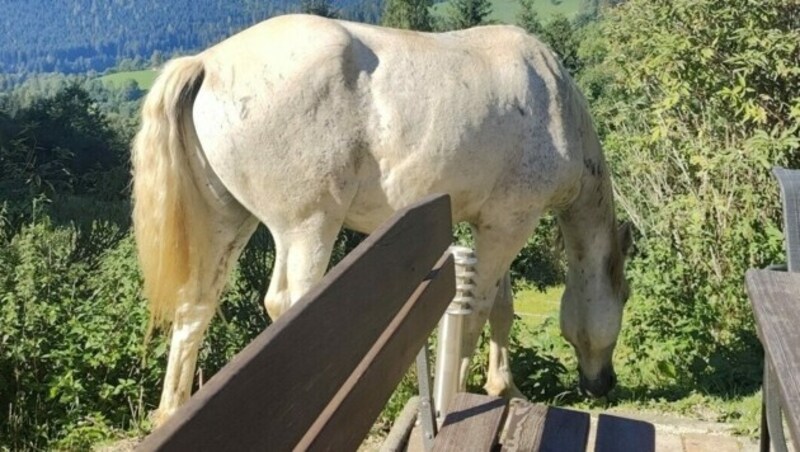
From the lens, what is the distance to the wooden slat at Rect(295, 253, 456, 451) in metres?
1.44

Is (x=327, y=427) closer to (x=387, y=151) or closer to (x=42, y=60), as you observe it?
(x=387, y=151)

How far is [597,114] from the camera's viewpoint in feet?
34.0

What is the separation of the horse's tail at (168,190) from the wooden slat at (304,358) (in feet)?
5.24

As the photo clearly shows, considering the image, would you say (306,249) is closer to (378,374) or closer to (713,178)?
(378,374)

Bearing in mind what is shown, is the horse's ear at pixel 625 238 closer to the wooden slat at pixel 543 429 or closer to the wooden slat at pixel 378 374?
the wooden slat at pixel 543 429

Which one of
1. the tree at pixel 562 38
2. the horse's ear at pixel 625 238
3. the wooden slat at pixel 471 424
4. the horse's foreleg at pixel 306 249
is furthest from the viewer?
the tree at pixel 562 38

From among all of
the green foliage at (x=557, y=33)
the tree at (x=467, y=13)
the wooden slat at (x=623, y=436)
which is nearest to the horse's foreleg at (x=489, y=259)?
the wooden slat at (x=623, y=436)

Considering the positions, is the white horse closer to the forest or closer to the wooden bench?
the forest

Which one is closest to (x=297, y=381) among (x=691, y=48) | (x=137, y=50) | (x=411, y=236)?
(x=411, y=236)

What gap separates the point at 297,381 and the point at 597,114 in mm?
9507

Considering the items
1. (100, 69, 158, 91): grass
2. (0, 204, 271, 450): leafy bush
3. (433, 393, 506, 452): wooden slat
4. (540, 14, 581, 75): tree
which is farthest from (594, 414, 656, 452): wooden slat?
(100, 69, 158, 91): grass

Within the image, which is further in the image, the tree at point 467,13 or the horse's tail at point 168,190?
the tree at point 467,13

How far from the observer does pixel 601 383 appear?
4480 millimetres

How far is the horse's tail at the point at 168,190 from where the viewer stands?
337 cm
